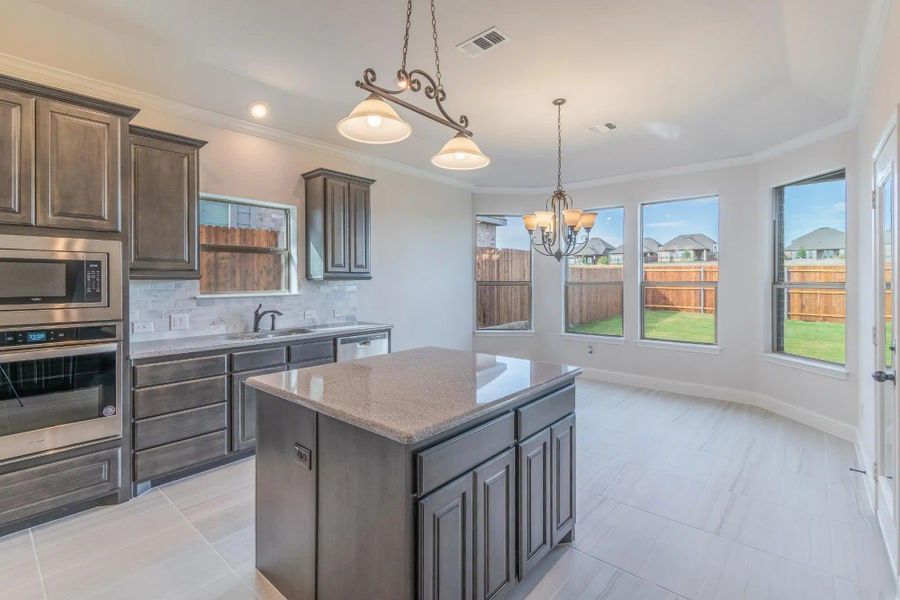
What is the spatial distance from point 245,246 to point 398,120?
8.85ft

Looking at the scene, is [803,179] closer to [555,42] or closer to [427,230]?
[555,42]

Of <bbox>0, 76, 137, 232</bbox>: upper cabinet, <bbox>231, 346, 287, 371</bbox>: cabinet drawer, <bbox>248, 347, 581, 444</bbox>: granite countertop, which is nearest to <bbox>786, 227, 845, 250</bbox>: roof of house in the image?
<bbox>248, 347, 581, 444</bbox>: granite countertop

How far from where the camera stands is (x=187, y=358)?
3102 millimetres

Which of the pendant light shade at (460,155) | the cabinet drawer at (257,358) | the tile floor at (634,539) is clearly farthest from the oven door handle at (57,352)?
the pendant light shade at (460,155)

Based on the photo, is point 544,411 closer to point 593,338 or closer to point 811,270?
point 811,270

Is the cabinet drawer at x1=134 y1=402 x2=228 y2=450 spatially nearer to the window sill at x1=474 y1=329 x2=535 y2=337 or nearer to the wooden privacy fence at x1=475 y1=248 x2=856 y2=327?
the window sill at x1=474 y1=329 x2=535 y2=337

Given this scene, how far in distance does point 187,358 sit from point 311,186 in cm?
210

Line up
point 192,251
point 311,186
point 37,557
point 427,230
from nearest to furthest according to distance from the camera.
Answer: point 37,557 < point 192,251 < point 311,186 < point 427,230

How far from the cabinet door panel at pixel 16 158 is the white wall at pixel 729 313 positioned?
5053 millimetres

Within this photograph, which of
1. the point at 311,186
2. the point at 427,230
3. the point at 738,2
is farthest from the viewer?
the point at 427,230

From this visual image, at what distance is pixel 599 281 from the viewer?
20.6 feet

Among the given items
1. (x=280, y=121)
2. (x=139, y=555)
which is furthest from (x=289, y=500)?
(x=280, y=121)

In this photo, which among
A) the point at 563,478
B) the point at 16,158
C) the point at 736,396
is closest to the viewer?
the point at 563,478

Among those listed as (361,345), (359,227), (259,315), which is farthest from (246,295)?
(359,227)
